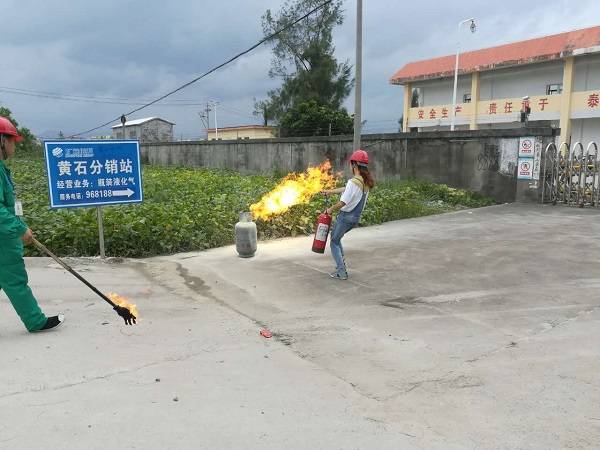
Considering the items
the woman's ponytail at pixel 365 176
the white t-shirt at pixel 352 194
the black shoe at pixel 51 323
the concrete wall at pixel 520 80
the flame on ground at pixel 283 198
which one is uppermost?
the concrete wall at pixel 520 80

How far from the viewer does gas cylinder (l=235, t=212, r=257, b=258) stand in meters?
7.83

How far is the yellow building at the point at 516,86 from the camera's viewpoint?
89.4 feet

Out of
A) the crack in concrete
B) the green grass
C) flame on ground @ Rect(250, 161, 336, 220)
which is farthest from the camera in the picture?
flame on ground @ Rect(250, 161, 336, 220)

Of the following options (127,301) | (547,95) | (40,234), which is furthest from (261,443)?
(547,95)

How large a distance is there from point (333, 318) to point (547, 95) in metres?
28.8

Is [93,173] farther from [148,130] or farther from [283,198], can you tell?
[148,130]

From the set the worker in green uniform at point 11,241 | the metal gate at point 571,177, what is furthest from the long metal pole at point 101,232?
the metal gate at point 571,177

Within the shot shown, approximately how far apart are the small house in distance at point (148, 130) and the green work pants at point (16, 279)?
58.1 m

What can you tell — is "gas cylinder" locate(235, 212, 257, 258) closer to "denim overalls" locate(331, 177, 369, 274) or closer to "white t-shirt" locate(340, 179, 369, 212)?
"denim overalls" locate(331, 177, 369, 274)

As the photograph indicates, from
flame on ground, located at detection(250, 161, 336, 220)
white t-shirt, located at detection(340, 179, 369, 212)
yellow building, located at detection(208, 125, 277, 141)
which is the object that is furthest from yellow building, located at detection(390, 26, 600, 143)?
white t-shirt, located at detection(340, 179, 369, 212)

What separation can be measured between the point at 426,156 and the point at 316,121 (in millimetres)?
19301

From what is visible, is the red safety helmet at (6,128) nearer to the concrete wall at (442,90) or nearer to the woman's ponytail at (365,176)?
the woman's ponytail at (365,176)

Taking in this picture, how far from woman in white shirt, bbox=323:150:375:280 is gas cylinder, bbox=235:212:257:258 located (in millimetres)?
1619

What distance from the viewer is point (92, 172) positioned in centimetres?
723
